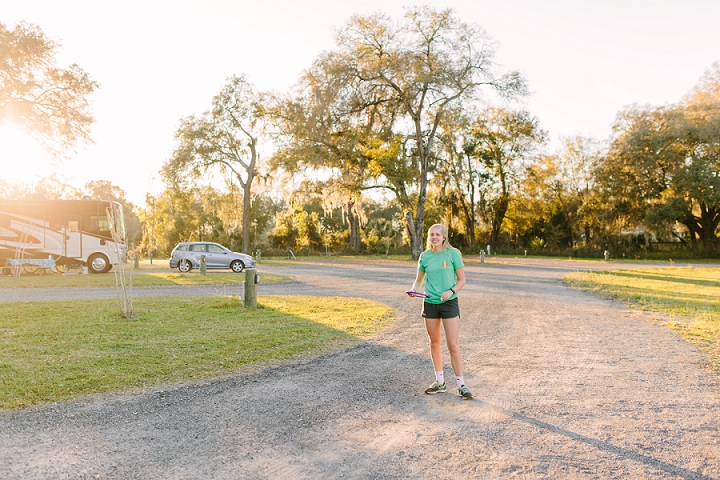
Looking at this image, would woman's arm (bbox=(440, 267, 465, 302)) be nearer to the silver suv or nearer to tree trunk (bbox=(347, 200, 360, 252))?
the silver suv

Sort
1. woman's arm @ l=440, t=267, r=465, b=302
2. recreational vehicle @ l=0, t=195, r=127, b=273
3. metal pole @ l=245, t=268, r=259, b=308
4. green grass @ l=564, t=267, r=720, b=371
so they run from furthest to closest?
recreational vehicle @ l=0, t=195, r=127, b=273
metal pole @ l=245, t=268, r=259, b=308
green grass @ l=564, t=267, r=720, b=371
woman's arm @ l=440, t=267, r=465, b=302

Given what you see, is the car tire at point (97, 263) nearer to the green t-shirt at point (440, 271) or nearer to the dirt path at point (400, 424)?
the dirt path at point (400, 424)

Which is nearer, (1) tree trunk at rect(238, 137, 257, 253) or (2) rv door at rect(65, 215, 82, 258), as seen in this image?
(2) rv door at rect(65, 215, 82, 258)

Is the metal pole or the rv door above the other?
the rv door

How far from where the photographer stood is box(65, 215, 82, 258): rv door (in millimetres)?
23453

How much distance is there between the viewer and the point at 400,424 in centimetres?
454

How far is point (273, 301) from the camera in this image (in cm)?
1392

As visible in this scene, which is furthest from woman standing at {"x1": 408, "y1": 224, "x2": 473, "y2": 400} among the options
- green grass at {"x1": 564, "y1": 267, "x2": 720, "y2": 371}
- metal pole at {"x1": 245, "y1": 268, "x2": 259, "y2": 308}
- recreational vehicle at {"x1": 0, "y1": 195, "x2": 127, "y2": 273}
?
recreational vehicle at {"x1": 0, "y1": 195, "x2": 127, "y2": 273}

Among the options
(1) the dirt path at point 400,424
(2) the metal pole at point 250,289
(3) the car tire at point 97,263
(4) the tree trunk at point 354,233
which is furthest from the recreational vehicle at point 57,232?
(4) the tree trunk at point 354,233

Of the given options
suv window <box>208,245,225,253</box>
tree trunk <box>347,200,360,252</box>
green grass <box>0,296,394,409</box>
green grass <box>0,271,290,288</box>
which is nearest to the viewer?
green grass <box>0,296,394,409</box>

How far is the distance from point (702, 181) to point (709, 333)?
3358cm

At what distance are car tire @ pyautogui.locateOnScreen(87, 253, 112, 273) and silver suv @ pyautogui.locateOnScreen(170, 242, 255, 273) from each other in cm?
302

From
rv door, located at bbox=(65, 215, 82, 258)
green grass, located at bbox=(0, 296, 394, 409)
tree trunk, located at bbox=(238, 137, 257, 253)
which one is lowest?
green grass, located at bbox=(0, 296, 394, 409)

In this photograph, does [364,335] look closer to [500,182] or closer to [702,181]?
[702,181]
